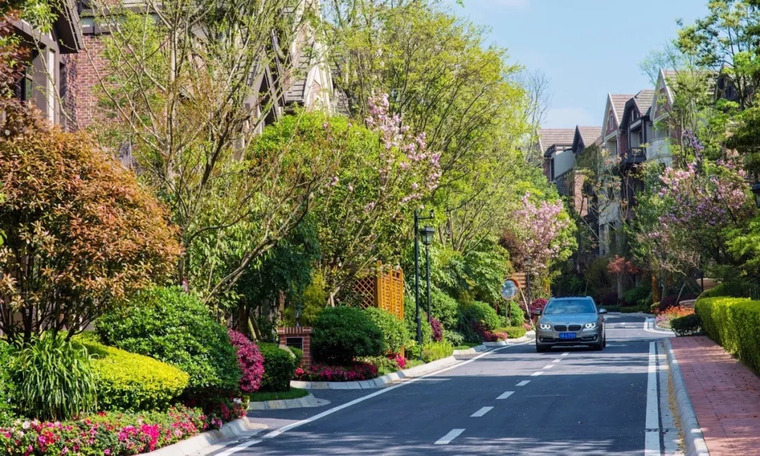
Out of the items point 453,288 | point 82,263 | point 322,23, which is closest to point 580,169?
point 453,288

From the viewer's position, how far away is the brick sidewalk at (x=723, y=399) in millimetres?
12312

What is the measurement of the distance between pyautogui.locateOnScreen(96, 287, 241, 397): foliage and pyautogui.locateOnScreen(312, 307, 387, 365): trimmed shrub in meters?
9.38

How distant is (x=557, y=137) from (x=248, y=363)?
369 ft

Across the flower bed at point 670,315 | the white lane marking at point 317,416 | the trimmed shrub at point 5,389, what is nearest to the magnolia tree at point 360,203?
the white lane marking at point 317,416

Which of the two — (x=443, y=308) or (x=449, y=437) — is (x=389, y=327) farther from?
(x=443, y=308)

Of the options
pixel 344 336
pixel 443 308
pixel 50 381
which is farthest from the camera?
pixel 443 308

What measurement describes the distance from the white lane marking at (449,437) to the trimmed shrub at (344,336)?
982cm

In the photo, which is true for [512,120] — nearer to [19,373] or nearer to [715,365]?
[715,365]

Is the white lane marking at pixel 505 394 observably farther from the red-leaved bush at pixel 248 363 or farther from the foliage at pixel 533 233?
the foliage at pixel 533 233

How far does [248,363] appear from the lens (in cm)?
1780

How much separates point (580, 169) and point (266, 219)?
248ft

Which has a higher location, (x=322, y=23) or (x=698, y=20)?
(x=698, y=20)

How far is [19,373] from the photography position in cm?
1227

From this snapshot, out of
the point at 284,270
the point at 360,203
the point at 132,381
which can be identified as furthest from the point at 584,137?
the point at 132,381
